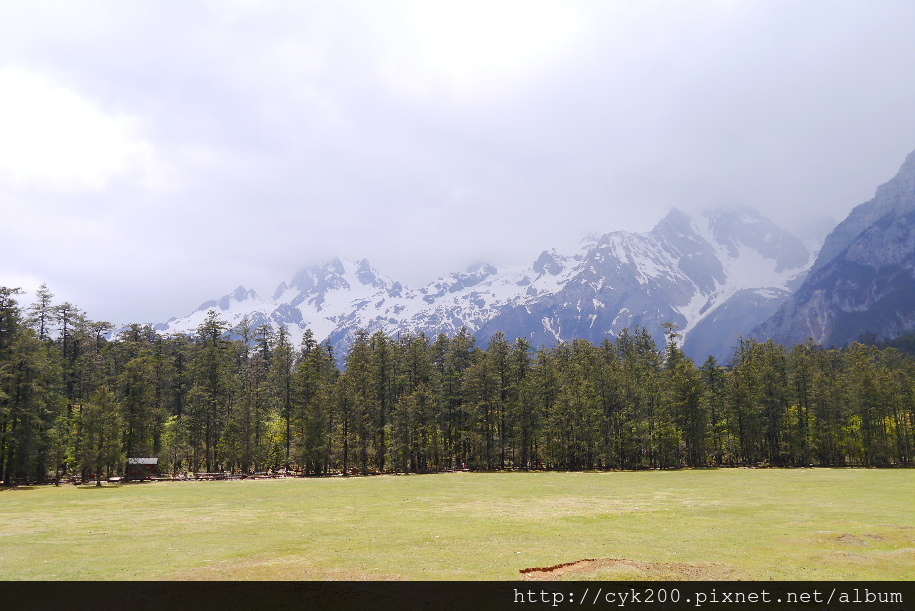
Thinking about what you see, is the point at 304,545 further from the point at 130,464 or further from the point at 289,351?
the point at 289,351

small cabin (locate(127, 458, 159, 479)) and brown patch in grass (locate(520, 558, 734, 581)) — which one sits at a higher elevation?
brown patch in grass (locate(520, 558, 734, 581))

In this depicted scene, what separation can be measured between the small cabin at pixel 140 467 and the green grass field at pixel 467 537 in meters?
23.8

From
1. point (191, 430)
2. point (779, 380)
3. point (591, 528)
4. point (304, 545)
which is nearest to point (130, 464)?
point (191, 430)

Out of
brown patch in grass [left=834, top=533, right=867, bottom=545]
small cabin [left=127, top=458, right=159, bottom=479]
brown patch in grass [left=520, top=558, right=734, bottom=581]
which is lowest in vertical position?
small cabin [left=127, top=458, right=159, bottom=479]

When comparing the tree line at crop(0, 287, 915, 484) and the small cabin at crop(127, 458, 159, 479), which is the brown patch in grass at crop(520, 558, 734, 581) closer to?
the tree line at crop(0, 287, 915, 484)

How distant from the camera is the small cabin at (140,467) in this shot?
64375mm

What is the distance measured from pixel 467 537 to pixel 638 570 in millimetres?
8147

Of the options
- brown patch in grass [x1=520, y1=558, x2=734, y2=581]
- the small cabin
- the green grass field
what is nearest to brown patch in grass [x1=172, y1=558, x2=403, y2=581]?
the green grass field

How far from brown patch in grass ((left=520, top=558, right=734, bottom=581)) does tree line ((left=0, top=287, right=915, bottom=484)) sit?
6070cm

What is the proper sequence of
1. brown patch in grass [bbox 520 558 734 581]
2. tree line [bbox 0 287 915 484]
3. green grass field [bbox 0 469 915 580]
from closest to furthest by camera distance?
1. brown patch in grass [bbox 520 558 734 581]
2. green grass field [bbox 0 469 915 580]
3. tree line [bbox 0 287 915 484]

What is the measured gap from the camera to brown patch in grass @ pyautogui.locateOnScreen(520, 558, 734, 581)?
1594 cm

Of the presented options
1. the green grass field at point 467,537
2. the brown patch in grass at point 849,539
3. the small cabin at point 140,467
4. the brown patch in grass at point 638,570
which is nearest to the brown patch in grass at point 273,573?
the green grass field at point 467,537

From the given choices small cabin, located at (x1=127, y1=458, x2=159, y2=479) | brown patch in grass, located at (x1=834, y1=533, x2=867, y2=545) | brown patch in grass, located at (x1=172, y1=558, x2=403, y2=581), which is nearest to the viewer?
brown patch in grass, located at (x1=172, y1=558, x2=403, y2=581)

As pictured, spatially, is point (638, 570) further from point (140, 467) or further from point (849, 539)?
point (140, 467)
